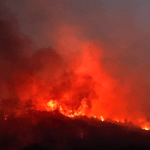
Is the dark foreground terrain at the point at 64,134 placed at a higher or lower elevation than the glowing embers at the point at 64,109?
lower

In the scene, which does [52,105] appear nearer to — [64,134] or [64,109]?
[64,109]

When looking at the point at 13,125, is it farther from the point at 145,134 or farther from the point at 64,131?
the point at 145,134

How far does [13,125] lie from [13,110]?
22.0ft

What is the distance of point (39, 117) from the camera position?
1377 inches

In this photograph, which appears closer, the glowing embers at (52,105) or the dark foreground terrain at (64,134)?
→ the dark foreground terrain at (64,134)

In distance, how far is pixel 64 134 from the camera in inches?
1238

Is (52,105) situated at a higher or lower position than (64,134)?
higher

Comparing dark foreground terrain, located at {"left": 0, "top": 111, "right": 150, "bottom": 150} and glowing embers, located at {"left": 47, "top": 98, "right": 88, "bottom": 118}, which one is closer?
dark foreground terrain, located at {"left": 0, "top": 111, "right": 150, "bottom": 150}

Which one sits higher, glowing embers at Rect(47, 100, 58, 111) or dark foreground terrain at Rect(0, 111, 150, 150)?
glowing embers at Rect(47, 100, 58, 111)

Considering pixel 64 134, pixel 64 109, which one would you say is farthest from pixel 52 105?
pixel 64 134

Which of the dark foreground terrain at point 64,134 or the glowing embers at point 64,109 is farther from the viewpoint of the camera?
the glowing embers at point 64,109

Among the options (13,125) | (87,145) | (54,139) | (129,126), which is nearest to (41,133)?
(54,139)

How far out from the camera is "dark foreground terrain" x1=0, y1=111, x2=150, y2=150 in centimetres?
2916

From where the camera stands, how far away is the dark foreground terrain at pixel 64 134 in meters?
29.2
